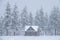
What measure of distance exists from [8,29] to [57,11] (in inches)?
413

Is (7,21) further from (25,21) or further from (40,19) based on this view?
(40,19)

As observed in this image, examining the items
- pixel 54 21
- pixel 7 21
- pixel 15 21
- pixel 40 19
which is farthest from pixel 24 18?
pixel 54 21

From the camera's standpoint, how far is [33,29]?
2602 centimetres

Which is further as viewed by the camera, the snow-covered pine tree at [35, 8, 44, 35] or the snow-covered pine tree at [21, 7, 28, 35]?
the snow-covered pine tree at [35, 8, 44, 35]

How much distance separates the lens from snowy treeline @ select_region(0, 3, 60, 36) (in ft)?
78.1

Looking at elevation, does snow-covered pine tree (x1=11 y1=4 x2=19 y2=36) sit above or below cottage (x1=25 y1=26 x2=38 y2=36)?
above

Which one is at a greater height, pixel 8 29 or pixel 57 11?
pixel 57 11

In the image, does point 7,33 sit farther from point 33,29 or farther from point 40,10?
point 40,10

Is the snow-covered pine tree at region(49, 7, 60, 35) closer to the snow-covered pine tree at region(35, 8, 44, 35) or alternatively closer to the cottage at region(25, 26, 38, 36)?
the snow-covered pine tree at region(35, 8, 44, 35)

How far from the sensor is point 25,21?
26422 mm

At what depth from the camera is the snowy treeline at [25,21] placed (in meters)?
23.8

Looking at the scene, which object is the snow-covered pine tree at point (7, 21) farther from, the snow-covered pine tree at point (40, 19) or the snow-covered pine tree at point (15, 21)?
the snow-covered pine tree at point (40, 19)

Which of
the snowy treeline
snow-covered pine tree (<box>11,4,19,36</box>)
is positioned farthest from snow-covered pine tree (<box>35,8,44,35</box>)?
snow-covered pine tree (<box>11,4,19,36</box>)
